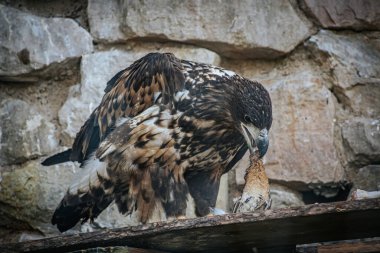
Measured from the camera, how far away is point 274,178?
5.38 meters

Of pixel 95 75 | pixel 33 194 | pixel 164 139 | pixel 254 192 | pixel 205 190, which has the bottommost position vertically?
pixel 33 194

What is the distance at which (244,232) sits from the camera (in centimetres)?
351

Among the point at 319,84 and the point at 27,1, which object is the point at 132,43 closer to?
the point at 27,1

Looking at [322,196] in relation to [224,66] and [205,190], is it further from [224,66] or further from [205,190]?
[224,66]

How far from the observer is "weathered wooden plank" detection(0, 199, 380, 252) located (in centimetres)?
324

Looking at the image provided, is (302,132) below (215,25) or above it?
below

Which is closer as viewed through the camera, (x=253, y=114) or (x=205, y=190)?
(x=253, y=114)

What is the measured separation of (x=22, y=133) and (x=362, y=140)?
2.19m

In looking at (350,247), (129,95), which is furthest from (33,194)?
(350,247)

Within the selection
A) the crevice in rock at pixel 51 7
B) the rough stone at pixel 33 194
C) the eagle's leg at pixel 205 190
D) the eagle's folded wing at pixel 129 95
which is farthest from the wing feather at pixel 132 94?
the crevice in rock at pixel 51 7

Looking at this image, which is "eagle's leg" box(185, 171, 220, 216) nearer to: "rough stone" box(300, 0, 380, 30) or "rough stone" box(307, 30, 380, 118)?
"rough stone" box(307, 30, 380, 118)

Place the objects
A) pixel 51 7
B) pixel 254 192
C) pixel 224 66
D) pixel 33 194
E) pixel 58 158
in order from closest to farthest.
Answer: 1. pixel 254 192
2. pixel 58 158
3. pixel 33 194
4. pixel 224 66
5. pixel 51 7

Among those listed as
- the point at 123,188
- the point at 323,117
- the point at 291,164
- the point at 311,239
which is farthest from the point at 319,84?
the point at 311,239

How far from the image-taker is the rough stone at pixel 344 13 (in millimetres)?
5664
